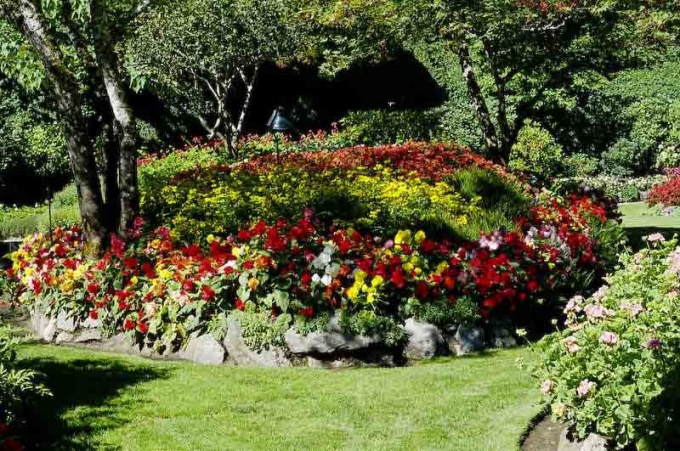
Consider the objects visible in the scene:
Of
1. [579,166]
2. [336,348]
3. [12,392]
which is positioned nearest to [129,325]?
[336,348]

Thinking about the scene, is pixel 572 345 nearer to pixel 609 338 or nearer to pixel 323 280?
pixel 609 338

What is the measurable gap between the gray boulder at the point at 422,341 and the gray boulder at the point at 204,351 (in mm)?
1625

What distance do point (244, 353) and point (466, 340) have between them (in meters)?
1.96

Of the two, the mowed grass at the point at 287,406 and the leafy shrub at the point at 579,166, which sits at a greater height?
the leafy shrub at the point at 579,166

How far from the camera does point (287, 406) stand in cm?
535

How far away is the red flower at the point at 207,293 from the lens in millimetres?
6836

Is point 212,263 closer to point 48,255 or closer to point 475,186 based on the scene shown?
point 48,255

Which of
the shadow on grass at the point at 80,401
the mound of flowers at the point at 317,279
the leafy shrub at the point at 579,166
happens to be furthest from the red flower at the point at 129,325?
the leafy shrub at the point at 579,166

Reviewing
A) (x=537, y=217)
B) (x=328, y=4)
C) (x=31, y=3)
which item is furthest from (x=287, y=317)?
(x=328, y=4)

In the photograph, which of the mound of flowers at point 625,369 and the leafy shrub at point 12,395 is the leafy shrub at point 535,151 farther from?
the leafy shrub at point 12,395

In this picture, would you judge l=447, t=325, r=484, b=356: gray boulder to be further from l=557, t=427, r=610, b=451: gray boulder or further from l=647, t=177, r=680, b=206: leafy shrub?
l=647, t=177, r=680, b=206: leafy shrub

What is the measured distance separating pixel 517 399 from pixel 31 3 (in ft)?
20.7

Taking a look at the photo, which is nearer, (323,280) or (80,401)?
(80,401)

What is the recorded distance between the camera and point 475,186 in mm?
9562
